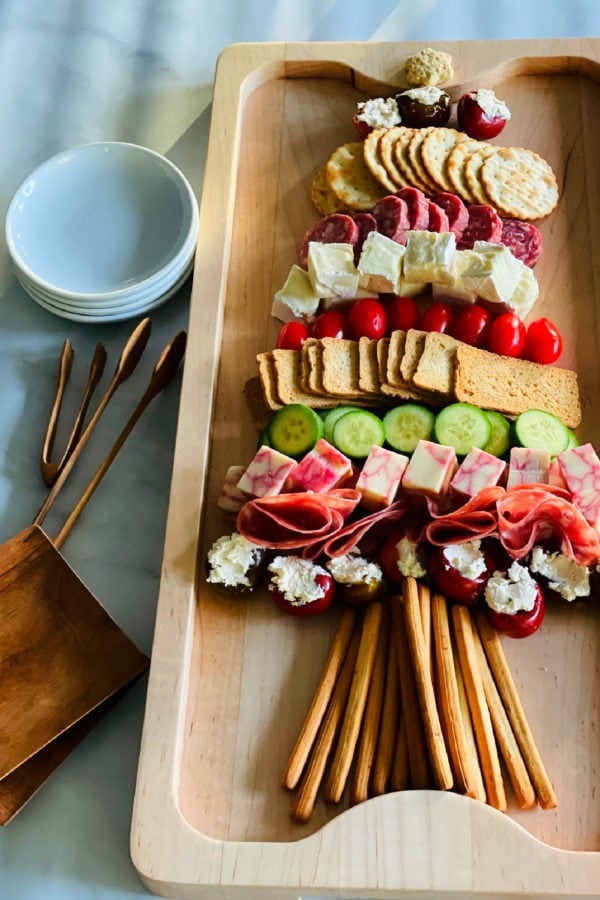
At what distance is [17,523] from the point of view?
223 centimetres

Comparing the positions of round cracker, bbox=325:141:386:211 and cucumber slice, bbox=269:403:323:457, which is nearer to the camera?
cucumber slice, bbox=269:403:323:457

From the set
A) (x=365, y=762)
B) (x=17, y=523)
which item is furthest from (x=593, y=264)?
(x=17, y=523)

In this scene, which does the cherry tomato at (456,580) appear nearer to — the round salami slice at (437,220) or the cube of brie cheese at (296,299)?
the cube of brie cheese at (296,299)

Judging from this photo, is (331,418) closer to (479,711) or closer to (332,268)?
(332,268)

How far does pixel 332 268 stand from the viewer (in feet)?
7.36

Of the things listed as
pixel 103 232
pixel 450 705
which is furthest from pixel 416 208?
pixel 450 705

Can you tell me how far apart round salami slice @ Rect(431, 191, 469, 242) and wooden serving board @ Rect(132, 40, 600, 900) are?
232mm

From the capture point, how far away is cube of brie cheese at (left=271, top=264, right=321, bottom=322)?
2.29 m

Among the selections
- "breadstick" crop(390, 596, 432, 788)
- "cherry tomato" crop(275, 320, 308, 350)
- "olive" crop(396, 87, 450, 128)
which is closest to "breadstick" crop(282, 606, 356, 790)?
"breadstick" crop(390, 596, 432, 788)

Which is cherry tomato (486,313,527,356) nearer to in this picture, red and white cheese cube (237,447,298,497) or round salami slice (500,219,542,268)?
round salami slice (500,219,542,268)

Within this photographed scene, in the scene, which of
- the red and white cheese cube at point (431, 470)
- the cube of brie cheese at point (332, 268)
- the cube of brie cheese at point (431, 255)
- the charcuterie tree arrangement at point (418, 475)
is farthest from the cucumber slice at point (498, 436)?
the cube of brie cheese at point (332, 268)

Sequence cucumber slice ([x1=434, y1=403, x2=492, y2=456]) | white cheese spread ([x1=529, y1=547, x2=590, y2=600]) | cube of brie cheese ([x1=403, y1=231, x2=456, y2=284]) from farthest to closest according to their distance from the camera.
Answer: cube of brie cheese ([x1=403, y1=231, x2=456, y2=284])
cucumber slice ([x1=434, y1=403, x2=492, y2=456])
white cheese spread ([x1=529, y1=547, x2=590, y2=600])

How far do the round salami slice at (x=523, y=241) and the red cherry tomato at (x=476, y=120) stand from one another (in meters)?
0.31

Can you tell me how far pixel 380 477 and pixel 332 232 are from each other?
70cm
